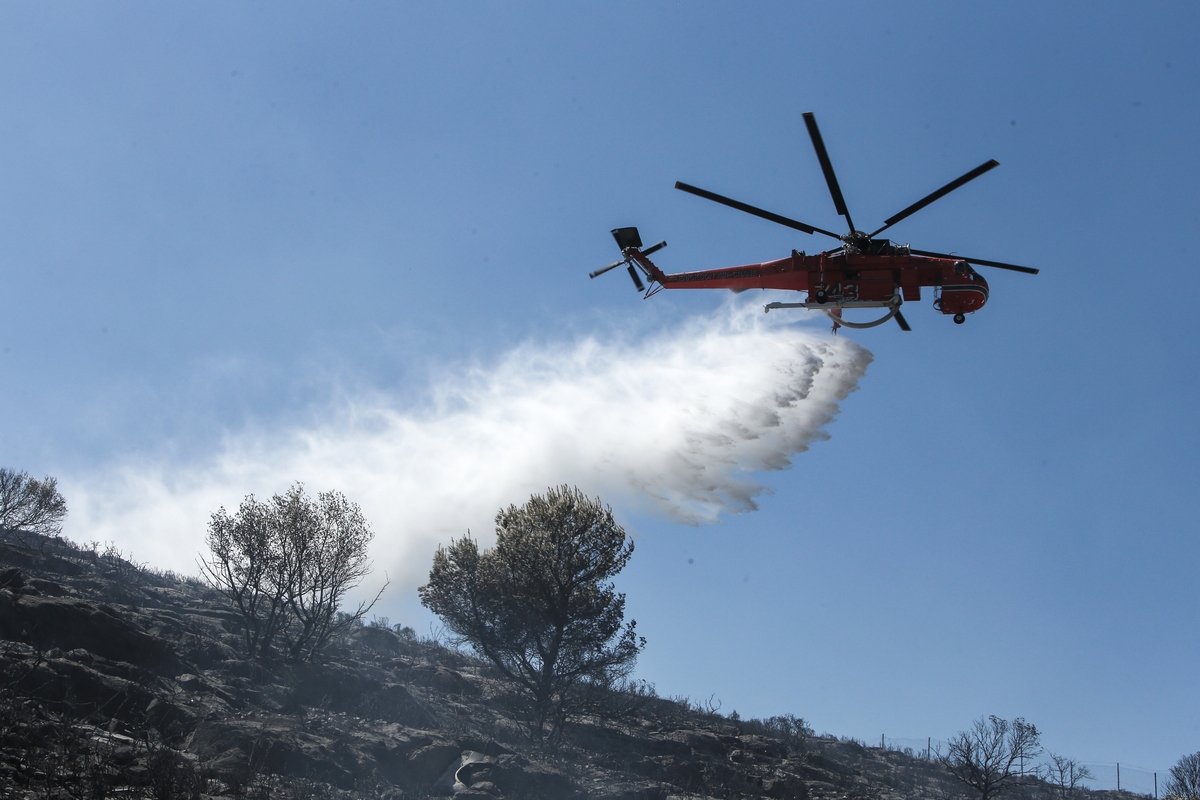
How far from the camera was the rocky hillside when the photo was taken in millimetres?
22031

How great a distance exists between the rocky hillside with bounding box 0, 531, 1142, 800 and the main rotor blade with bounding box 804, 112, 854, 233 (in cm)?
2285

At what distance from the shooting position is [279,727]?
98.0ft

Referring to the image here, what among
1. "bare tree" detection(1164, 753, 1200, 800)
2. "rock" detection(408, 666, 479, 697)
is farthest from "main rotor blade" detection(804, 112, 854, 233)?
"bare tree" detection(1164, 753, 1200, 800)

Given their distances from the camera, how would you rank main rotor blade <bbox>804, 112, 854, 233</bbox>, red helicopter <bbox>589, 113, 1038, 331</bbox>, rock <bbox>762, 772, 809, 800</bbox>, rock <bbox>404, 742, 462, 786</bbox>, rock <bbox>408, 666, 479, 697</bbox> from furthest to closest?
rock <bbox>408, 666, 479, 697</bbox>
rock <bbox>762, 772, 809, 800</bbox>
rock <bbox>404, 742, 462, 786</bbox>
red helicopter <bbox>589, 113, 1038, 331</bbox>
main rotor blade <bbox>804, 112, 854, 233</bbox>

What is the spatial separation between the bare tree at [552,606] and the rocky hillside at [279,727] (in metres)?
2.65

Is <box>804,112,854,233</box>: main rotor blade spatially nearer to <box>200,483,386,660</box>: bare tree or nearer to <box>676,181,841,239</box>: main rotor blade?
<box>676,181,841,239</box>: main rotor blade

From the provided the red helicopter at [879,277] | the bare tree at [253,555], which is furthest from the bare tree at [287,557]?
the red helicopter at [879,277]

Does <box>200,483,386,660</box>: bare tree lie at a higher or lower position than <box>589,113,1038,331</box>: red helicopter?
A: lower

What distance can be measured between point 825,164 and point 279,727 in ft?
86.6

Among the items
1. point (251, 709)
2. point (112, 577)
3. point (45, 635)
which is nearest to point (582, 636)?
point (251, 709)

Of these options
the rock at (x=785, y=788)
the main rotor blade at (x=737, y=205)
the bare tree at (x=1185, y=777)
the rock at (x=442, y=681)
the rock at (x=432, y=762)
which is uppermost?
the main rotor blade at (x=737, y=205)

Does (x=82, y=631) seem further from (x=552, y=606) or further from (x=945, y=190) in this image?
(x=945, y=190)

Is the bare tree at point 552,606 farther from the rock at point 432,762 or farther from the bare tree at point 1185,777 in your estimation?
the bare tree at point 1185,777

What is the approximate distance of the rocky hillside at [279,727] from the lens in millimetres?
22031
